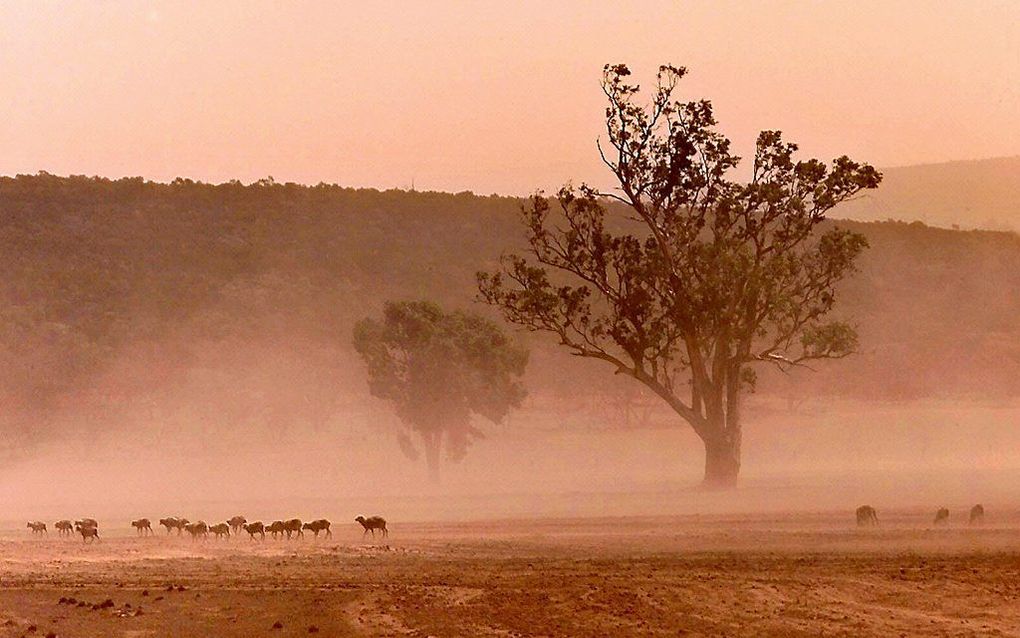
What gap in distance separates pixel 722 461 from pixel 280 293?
79044 mm

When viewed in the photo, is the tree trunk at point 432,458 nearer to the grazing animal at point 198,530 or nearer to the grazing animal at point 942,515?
the grazing animal at point 198,530

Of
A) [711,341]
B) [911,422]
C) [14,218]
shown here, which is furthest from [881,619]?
[14,218]

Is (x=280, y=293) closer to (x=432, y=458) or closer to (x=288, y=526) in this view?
(x=432, y=458)

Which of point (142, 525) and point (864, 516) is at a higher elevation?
point (142, 525)

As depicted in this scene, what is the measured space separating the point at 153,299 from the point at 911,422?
6106 cm

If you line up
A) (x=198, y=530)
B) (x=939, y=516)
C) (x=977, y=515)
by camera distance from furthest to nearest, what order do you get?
(x=198, y=530) < (x=977, y=515) < (x=939, y=516)

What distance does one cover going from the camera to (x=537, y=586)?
24.9 meters

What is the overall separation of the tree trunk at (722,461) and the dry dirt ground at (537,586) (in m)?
16.8

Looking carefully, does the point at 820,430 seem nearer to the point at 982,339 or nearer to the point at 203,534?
the point at 982,339

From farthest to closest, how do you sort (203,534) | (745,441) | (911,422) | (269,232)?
(269,232) → (911,422) → (745,441) → (203,534)

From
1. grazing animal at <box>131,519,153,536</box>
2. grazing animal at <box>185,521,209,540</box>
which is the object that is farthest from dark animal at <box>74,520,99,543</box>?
grazing animal at <box>185,521,209,540</box>

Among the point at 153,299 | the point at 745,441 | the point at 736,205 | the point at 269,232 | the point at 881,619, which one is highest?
the point at 269,232

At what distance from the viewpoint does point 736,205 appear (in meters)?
53.6

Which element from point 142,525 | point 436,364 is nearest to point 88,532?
point 142,525
